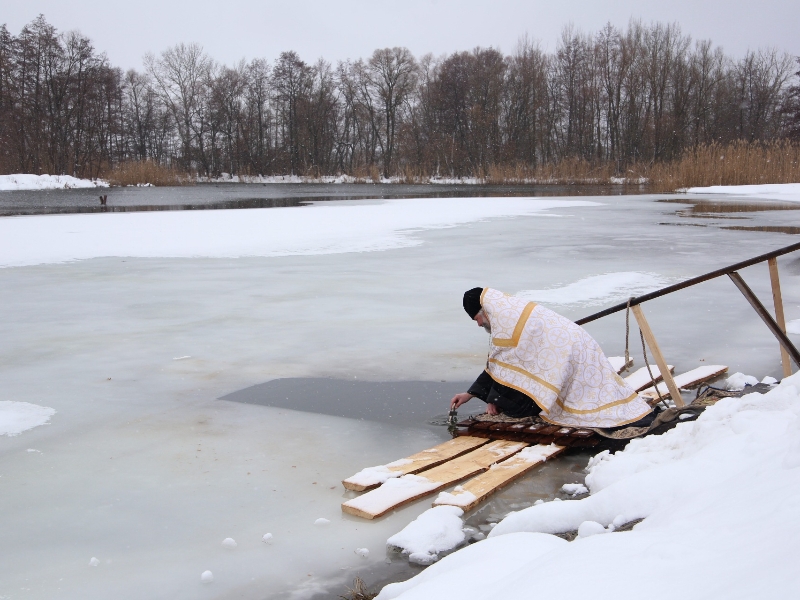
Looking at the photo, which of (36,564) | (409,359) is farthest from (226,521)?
(409,359)

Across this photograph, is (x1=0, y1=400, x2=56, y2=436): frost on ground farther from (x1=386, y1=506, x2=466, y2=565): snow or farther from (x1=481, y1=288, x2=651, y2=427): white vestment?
(x1=481, y1=288, x2=651, y2=427): white vestment

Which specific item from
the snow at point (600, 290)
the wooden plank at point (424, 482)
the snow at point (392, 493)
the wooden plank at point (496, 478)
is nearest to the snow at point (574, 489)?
the wooden plank at point (496, 478)

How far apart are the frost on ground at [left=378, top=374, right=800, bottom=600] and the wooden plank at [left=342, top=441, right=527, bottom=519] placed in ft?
1.72

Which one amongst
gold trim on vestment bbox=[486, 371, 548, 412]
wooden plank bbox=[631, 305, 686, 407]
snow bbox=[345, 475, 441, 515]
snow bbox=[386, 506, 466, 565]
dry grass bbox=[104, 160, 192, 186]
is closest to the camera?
snow bbox=[386, 506, 466, 565]

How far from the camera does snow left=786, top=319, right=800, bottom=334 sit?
5.90 m

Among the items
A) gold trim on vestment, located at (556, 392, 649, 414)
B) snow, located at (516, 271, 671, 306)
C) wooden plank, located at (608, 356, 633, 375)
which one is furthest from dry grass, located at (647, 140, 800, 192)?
gold trim on vestment, located at (556, 392, 649, 414)

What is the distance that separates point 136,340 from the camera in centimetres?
614

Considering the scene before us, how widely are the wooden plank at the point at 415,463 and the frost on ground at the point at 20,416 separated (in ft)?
6.31

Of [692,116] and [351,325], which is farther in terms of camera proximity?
[692,116]

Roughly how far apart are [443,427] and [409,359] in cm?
125

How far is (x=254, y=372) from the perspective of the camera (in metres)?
5.27

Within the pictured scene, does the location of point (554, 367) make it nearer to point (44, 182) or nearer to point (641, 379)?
point (641, 379)

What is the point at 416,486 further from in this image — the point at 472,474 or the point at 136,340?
the point at 136,340

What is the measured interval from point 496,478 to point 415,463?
0.41 metres
